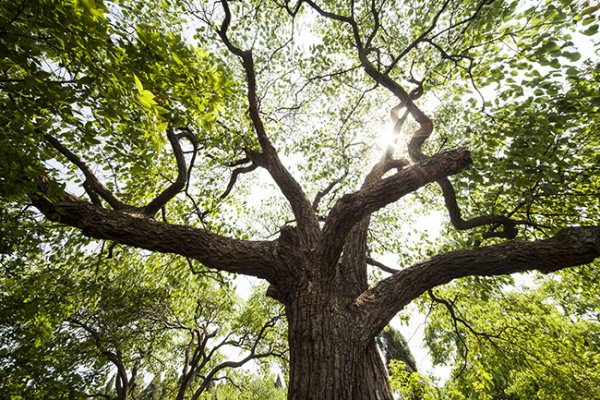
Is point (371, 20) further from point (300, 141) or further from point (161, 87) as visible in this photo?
point (161, 87)

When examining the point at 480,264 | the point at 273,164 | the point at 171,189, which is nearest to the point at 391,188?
the point at 480,264

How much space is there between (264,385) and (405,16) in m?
25.4

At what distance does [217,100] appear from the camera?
2.93m

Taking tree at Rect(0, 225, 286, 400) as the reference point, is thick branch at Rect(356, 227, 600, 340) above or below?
below

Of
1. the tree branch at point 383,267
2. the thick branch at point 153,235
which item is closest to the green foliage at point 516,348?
the tree branch at point 383,267

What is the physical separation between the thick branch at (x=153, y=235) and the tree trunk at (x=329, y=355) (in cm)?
86

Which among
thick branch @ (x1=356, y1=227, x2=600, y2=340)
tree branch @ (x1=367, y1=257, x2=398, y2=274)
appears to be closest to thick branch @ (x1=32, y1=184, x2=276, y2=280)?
thick branch @ (x1=356, y1=227, x2=600, y2=340)

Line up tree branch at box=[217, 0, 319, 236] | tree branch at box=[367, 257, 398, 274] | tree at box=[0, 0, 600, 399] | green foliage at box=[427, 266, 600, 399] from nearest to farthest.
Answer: tree at box=[0, 0, 600, 399]
tree branch at box=[217, 0, 319, 236]
green foliage at box=[427, 266, 600, 399]
tree branch at box=[367, 257, 398, 274]

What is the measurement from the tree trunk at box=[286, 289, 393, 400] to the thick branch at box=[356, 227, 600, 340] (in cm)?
28

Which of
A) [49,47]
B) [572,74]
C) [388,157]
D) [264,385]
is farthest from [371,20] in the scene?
[264,385]

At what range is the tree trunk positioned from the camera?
2.62 metres

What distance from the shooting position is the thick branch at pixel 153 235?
3.03 m

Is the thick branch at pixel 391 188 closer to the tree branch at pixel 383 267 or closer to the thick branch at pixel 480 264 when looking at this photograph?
the thick branch at pixel 480 264

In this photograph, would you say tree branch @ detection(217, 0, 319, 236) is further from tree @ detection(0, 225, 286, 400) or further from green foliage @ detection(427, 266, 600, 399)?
green foliage @ detection(427, 266, 600, 399)
